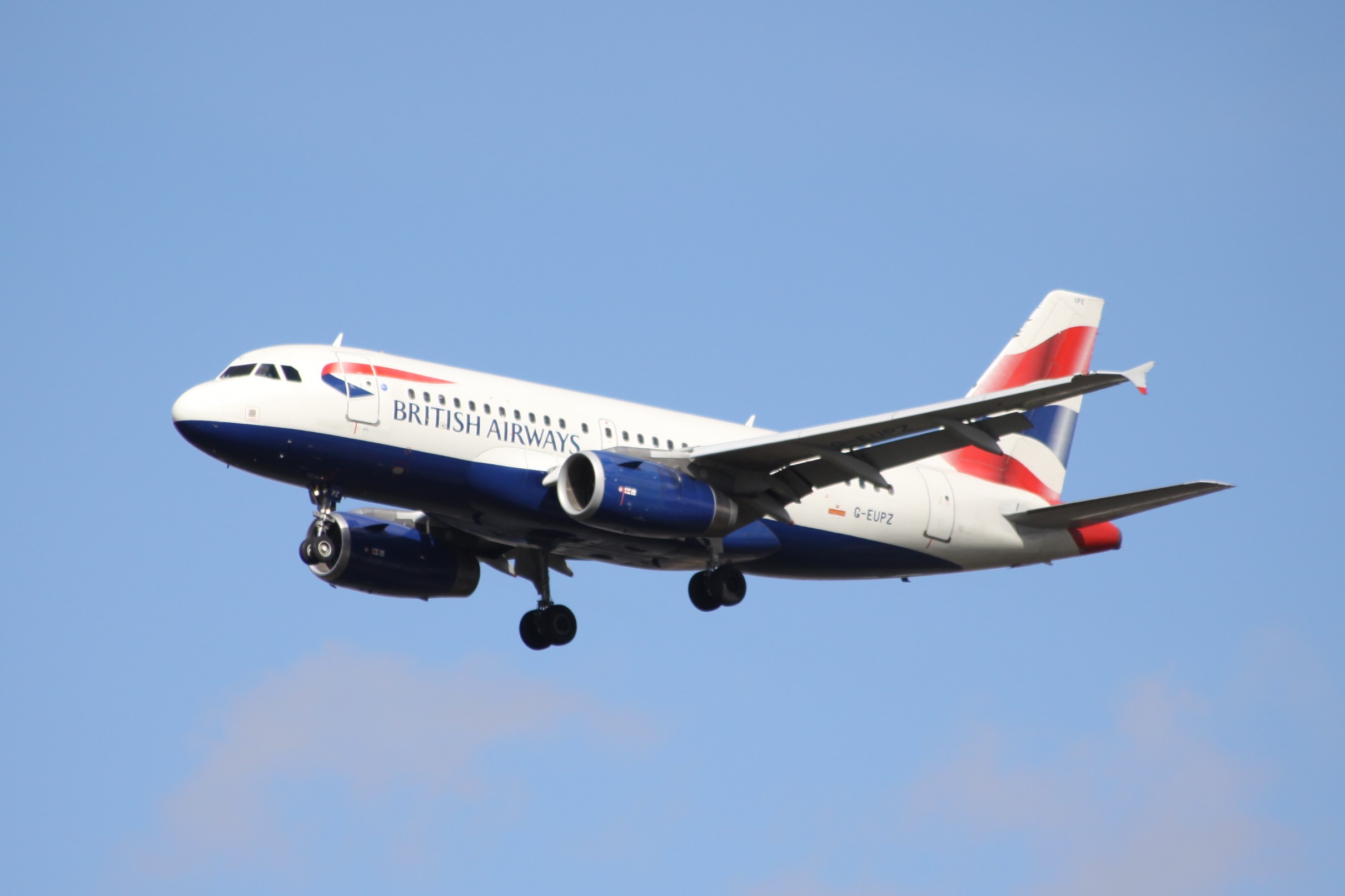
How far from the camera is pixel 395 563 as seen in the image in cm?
4025

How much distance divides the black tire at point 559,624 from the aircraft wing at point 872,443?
636cm

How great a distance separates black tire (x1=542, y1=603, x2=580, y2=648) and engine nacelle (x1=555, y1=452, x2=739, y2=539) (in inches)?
253

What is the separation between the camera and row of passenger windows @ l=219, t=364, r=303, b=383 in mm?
34031

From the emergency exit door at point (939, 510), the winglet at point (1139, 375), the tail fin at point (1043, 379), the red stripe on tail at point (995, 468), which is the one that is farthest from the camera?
the tail fin at point (1043, 379)

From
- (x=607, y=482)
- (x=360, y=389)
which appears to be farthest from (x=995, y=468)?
(x=360, y=389)

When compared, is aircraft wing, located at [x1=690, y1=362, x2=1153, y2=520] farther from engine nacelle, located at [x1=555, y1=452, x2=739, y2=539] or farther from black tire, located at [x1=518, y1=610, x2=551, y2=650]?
black tire, located at [x1=518, y1=610, x2=551, y2=650]

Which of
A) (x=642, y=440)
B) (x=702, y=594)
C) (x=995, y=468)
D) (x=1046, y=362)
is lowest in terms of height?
(x=702, y=594)

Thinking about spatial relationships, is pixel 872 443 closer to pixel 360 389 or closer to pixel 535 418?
pixel 535 418

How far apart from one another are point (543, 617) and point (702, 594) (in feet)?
15.9

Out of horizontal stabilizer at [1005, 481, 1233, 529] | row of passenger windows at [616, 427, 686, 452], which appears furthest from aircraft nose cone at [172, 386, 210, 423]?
horizontal stabilizer at [1005, 481, 1233, 529]

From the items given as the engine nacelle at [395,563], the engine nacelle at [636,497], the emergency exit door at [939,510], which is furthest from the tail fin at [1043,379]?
the engine nacelle at [395,563]

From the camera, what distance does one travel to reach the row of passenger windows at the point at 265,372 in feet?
112

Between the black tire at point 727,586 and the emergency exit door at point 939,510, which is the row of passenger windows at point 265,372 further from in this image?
the emergency exit door at point 939,510

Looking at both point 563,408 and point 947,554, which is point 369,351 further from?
point 947,554
